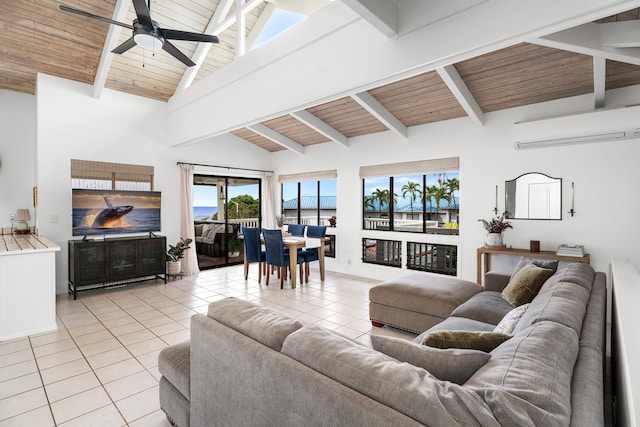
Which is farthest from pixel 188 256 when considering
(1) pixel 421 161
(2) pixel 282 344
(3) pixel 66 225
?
(2) pixel 282 344

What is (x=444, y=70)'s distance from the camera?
11.5 ft

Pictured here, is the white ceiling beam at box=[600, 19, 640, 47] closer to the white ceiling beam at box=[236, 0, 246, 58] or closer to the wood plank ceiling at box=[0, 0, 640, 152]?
the wood plank ceiling at box=[0, 0, 640, 152]

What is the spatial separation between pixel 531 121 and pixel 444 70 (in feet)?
4.66

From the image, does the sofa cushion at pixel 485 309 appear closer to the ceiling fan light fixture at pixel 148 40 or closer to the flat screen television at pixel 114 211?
the ceiling fan light fixture at pixel 148 40

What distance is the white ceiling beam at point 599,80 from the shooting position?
3.12 metres

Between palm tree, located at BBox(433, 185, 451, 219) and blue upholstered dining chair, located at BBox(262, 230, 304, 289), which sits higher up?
palm tree, located at BBox(433, 185, 451, 219)

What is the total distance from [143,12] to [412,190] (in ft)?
14.4

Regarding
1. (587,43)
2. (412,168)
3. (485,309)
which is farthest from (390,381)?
(412,168)

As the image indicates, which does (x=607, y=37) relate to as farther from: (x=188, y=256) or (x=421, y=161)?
(x=188, y=256)

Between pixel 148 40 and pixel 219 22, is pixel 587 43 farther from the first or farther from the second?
pixel 219 22

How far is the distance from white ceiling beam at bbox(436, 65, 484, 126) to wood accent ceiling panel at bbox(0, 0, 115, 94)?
412cm

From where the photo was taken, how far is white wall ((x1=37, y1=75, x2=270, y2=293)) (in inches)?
194

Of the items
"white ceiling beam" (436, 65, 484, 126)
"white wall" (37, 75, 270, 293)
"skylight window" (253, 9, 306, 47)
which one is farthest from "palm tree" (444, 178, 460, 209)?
"white wall" (37, 75, 270, 293)

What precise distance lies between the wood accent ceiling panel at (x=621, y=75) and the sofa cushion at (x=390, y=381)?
13.2 feet
